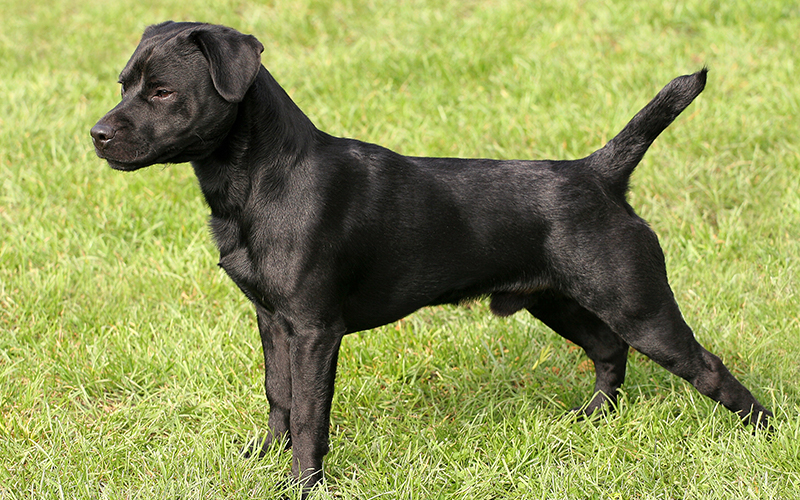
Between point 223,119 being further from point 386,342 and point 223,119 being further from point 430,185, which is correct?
point 386,342

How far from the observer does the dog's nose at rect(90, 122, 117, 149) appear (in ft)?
9.46

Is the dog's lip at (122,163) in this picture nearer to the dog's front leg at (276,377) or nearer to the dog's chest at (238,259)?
the dog's chest at (238,259)

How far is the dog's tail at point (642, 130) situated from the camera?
3.38m

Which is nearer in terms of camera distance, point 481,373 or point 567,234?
point 567,234

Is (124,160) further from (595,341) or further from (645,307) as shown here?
(595,341)

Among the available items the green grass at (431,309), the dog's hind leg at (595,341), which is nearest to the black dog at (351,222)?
the dog's hind leg at (595,341)

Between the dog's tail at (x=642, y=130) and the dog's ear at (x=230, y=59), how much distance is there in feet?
5.07

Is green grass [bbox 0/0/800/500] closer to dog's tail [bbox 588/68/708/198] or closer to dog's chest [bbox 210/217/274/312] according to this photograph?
dog's chest [bbox 210/217/274/312]

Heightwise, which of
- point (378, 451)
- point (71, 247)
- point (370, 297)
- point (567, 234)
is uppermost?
point (567, 234)

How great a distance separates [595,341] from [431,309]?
1232 millimetres

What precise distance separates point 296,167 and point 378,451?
134cm

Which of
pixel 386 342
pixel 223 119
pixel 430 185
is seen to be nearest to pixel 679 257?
pixel 386 342

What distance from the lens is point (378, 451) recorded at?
3.58 meters

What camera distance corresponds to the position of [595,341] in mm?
3912
